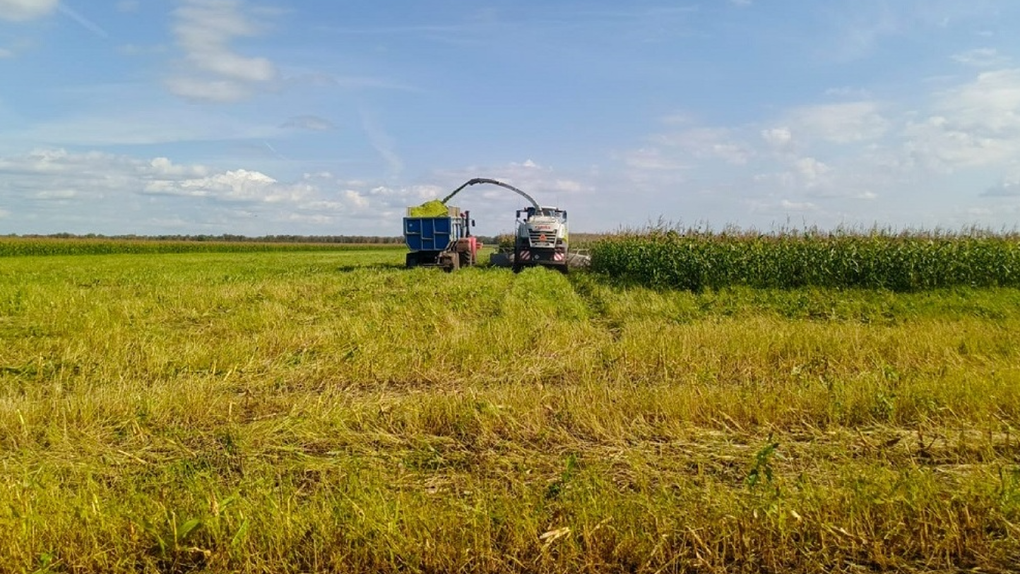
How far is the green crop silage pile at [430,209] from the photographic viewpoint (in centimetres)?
2534

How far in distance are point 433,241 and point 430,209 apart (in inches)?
63.5

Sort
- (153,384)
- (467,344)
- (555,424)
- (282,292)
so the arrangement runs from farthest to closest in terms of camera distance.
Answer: (282,292) → (467,344) → (153,384) → (555,424)

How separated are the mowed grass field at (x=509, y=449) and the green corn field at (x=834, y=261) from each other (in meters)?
7.30

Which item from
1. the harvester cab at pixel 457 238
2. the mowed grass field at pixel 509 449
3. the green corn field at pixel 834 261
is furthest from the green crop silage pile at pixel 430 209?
the mowed grass field at pixel 509 449

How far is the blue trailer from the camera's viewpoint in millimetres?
24375

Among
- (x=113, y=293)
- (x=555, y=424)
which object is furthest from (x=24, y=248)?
(x=555, y=424)

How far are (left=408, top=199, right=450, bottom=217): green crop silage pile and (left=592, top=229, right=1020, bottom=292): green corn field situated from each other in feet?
30.3

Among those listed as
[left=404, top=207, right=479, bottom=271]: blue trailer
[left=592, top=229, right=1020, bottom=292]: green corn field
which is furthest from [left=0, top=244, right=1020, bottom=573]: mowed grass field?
[left=404, top=207, right=479, bottom=271]: blue trailer

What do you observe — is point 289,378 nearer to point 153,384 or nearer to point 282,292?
point 153,384

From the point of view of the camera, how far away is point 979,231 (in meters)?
18.7

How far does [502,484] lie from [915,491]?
2564mm

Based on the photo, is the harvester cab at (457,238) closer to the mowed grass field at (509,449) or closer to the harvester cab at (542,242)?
the harvester cab at (542,242)

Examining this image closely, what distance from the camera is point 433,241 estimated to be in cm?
2470

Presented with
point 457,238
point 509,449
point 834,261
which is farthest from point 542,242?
point 509,449
